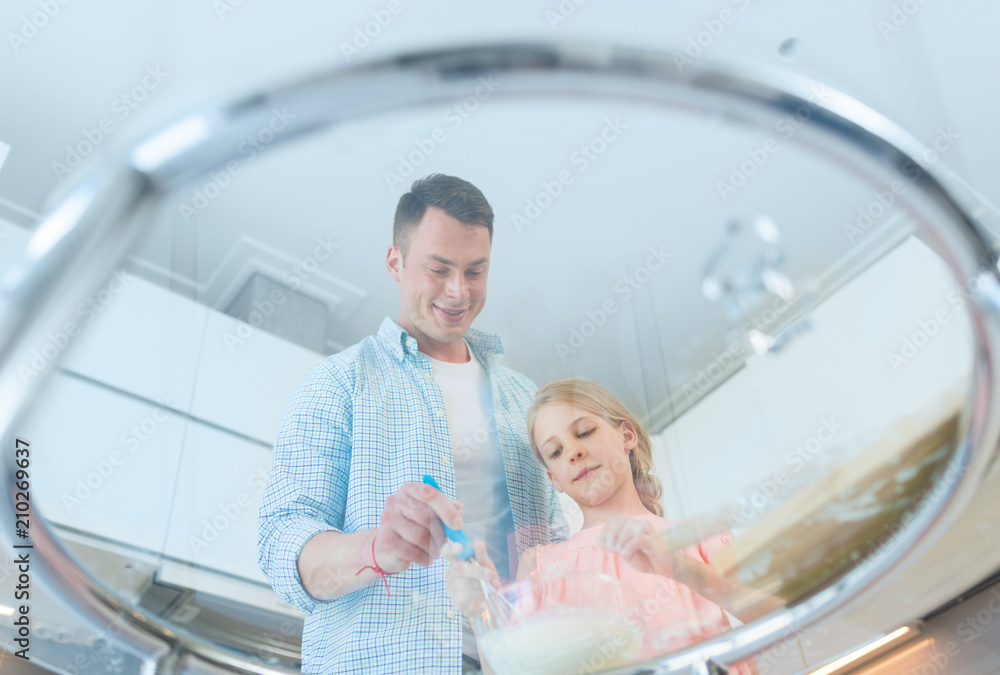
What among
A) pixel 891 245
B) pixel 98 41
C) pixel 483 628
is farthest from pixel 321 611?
pixel 98 41

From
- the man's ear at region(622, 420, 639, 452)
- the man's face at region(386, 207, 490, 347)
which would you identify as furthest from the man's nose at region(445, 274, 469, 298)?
the man's ear at region(622, 420, 639, 452)

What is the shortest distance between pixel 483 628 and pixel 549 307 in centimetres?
25

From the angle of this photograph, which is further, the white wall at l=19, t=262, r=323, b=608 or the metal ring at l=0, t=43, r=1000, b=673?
the white wall at l=19, t=262, r=323, b=608

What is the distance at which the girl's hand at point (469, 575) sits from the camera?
1.17ft

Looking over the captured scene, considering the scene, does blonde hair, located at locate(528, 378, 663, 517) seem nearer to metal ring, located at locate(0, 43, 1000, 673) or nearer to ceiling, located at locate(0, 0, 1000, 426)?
ceiling, located at locate(0, 0, 1000, 426)

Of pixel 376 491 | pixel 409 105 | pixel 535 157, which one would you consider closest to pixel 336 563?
pixel 376 491

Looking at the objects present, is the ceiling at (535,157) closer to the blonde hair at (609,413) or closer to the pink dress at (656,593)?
the blonde hair at (609,413)

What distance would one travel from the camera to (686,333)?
24.1 inches

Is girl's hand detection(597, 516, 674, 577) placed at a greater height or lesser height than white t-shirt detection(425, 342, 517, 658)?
lesser

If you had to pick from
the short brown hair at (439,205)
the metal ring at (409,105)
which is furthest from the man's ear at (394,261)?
the metal ring at (409,105)

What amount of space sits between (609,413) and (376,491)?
0.15 meters

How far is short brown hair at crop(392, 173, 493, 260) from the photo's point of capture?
0.46m

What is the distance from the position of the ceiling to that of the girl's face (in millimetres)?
43

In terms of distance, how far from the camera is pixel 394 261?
1.57ft
